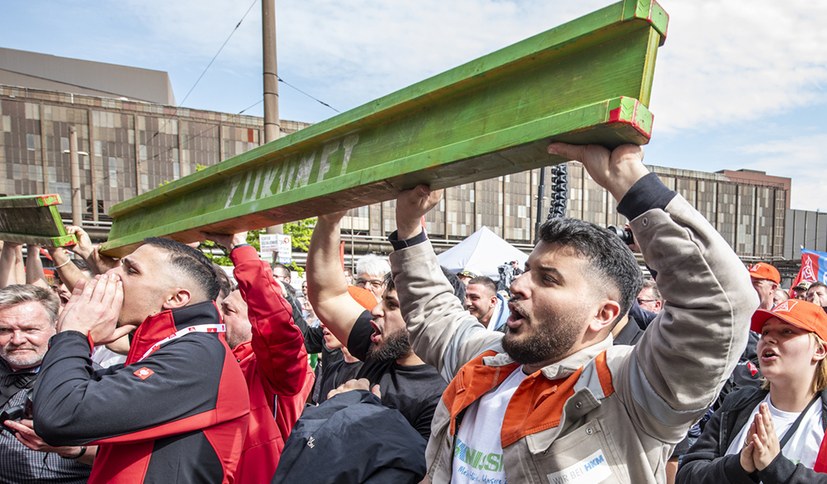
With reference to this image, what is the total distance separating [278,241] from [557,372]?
24.5 ft

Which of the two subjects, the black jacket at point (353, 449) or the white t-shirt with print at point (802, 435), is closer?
the black jacket at point (353, 449)

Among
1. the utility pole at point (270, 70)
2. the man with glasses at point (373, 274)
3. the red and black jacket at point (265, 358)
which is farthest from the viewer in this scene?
the utility pole at point (270, 70)

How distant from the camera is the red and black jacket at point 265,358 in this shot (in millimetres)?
2619

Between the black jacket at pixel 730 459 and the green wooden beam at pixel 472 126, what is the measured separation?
5.64ft

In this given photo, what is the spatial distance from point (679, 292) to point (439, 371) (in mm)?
1249

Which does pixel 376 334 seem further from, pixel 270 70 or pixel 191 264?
pixel 270 70

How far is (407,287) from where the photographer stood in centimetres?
250

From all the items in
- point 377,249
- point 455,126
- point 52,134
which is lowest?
point 377,249

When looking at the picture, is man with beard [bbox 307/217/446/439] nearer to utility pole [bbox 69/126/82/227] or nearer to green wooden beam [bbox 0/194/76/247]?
green wooden beam [bbox 0/194/76/247]

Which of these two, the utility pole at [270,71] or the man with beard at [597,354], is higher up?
the utility pole at [270,71]

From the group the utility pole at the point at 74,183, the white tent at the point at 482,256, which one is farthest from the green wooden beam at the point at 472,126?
the utility pole at the point at 74,183

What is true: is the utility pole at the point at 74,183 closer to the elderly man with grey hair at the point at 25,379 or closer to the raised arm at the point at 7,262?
the raised arm at the point at 7,262

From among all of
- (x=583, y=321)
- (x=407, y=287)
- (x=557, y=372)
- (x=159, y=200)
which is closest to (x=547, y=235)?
(x=583, y=321)

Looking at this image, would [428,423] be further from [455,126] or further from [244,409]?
[455,126]
